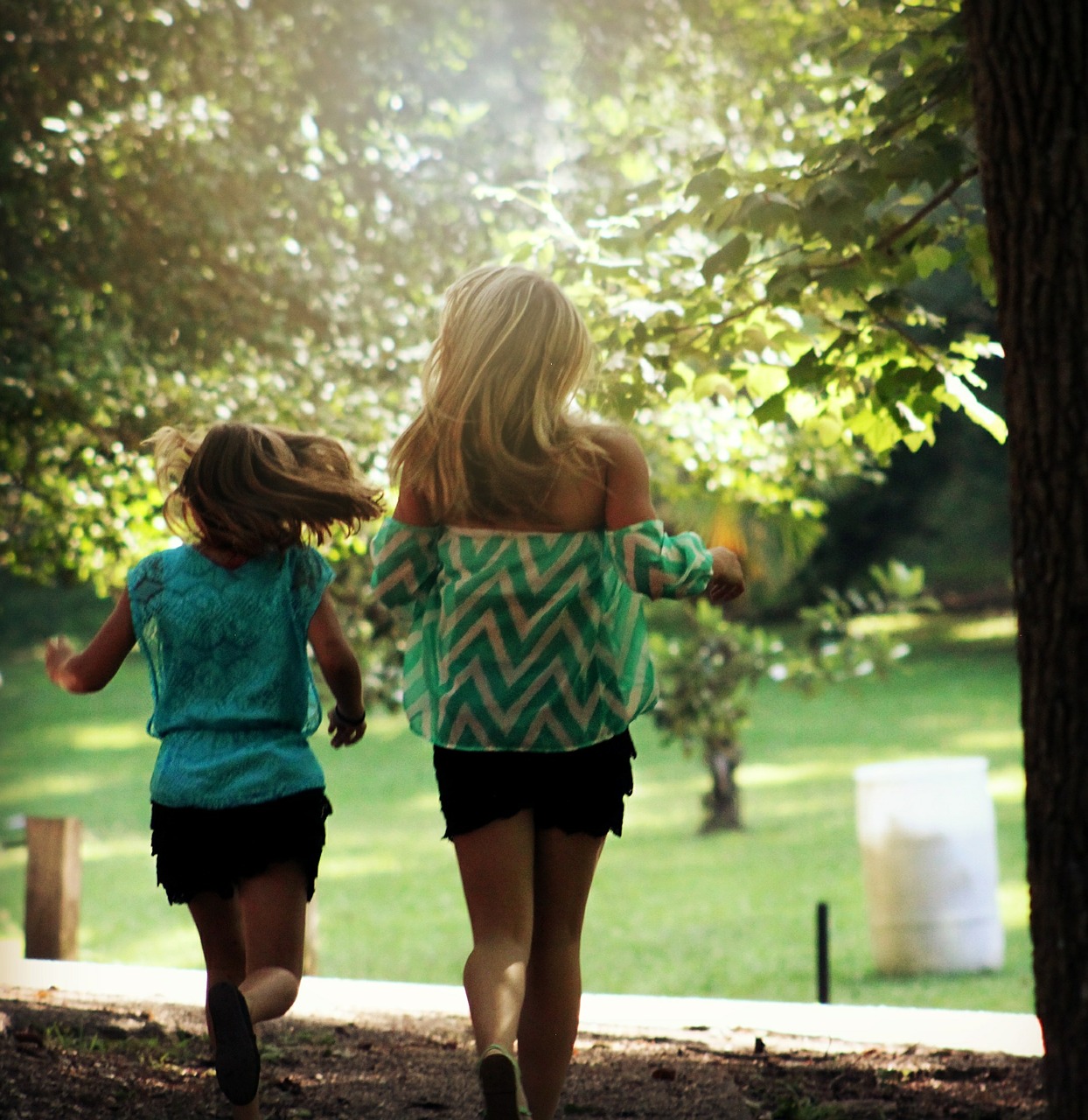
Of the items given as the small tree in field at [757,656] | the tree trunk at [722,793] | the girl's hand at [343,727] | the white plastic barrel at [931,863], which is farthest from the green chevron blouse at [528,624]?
the tree trunk at [722,793]

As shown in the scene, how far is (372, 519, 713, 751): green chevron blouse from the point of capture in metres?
2.68

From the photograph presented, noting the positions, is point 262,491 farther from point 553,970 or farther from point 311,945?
point 311,945

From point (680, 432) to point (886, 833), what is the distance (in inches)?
181

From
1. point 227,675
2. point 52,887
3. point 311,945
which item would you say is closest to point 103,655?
point 227,675

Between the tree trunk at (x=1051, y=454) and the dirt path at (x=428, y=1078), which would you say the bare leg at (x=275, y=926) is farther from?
the tree trunk at (x=1051, y=454)

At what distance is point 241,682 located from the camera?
113 inches

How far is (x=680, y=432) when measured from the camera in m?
5.80

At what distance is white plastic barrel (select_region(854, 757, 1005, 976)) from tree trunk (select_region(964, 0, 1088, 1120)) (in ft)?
23.5

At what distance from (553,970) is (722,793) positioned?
16298 millimetres

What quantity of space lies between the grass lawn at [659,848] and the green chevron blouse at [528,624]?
22.2 ft

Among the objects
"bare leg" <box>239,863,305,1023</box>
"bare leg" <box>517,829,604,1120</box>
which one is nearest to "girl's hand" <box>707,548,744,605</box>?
"bare leg" <box>517,829,604,1120</box>

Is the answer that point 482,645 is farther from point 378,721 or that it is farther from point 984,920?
point 378,721

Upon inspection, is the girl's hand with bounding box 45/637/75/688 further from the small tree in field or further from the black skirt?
A: the small tree in field

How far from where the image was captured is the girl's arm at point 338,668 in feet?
9.57
